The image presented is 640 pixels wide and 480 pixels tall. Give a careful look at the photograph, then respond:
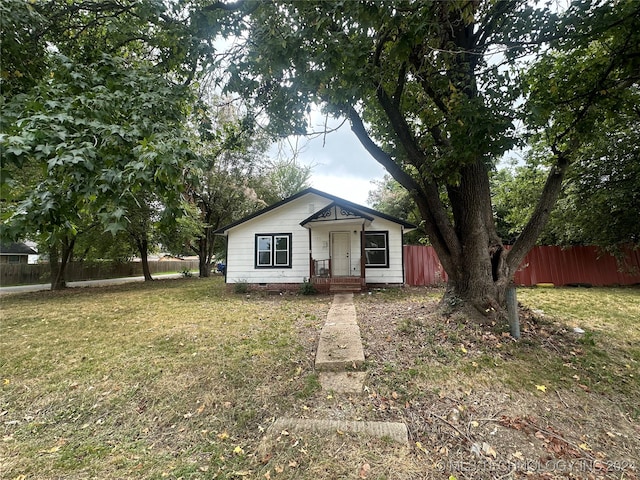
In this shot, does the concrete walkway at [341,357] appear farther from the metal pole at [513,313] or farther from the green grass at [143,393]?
the metal pole at [513,313]

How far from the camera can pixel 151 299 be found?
10.2 meters

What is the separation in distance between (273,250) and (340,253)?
2.80m

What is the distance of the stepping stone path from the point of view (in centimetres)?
263

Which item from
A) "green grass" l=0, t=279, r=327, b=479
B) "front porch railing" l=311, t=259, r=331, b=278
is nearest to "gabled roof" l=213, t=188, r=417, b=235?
"front porch railing" l=311, t=259, r=331, b=278

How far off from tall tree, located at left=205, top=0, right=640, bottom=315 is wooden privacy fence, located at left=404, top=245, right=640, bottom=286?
7691 millimetres

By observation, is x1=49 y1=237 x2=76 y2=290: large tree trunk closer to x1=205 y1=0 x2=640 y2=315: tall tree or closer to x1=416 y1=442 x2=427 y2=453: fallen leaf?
x1=205 y1=0 x2=640 y2=315: tall tree

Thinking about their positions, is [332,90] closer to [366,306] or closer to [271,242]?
[366,306]

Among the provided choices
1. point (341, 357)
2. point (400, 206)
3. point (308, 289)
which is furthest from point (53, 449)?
point (400, 206)

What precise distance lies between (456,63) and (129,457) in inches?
242

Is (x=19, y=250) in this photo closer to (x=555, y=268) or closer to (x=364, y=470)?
(x=364, y=470)

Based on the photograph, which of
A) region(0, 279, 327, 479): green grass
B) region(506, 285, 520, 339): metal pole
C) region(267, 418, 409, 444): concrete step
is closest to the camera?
region(0, 279, 327, 479): green grass

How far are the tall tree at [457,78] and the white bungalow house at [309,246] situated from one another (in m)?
5.93

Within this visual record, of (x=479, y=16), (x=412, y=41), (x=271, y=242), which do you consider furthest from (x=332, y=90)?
(x=271, y=242)

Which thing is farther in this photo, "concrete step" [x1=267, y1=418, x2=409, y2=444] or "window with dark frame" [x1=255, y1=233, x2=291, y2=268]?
"window with dark frame" [x1=255, y1=233, x2=291, y2=268]
